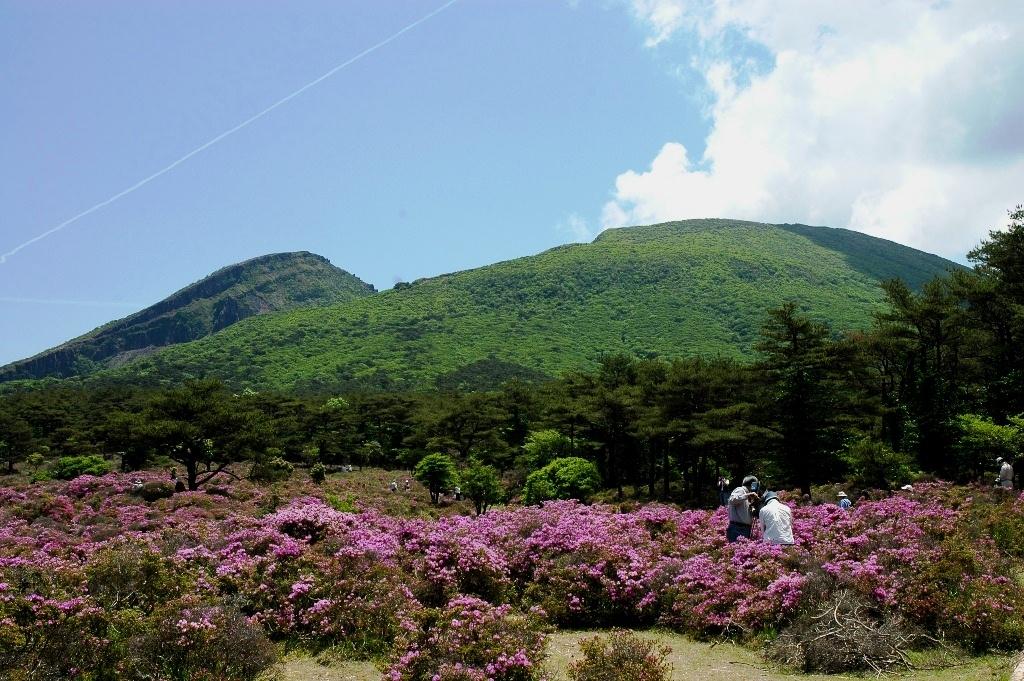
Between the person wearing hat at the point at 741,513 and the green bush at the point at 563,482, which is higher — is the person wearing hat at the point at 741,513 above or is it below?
above

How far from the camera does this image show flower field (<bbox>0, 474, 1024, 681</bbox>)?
8.16 m

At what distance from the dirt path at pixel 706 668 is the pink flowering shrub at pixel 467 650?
0.61 meters

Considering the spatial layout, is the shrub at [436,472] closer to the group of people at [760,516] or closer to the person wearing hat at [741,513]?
the group of people at [760,516]

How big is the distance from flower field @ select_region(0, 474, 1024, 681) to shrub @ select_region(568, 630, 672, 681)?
28.4 inches

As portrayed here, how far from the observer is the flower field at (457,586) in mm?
8156

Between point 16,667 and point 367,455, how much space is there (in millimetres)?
62423

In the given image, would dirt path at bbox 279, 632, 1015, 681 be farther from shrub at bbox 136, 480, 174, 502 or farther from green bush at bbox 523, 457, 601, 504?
green bush at bbox 523, 457, 601, 504

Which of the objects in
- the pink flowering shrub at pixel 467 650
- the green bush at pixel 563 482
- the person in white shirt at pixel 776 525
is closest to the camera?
the pink flowering shrub at pixel 467 650

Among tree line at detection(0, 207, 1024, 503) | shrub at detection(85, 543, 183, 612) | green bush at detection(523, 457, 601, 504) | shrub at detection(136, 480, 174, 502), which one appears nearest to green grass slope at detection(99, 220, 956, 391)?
tree line at detection(0, 207, 1024, 503)

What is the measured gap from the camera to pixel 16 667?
7.66 m

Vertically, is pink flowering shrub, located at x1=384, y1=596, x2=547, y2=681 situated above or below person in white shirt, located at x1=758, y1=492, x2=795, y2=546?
below

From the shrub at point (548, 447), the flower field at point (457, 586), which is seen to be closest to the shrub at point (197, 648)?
the flower field at point (457, 586)

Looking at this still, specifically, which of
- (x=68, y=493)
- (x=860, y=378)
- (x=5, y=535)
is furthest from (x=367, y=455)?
(x=5, y=535)

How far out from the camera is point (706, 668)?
28.2ft
